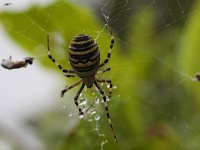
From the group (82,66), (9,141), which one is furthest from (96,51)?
(9,141)

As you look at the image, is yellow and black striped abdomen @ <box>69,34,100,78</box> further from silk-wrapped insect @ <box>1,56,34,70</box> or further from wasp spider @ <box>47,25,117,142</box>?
silk-wrapped insect @ <box>1,56,34,70</box>

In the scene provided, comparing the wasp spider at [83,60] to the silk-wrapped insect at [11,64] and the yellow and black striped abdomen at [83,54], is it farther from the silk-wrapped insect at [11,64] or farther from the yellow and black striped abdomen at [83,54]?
the silk-wrapped insect at [11,64]

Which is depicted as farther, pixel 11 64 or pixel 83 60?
pixel 83 60

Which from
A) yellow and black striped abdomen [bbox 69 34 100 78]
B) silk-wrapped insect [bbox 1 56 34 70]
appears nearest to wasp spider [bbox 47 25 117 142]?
yellow and black striped abdomen [bbox 69 34 100 78]

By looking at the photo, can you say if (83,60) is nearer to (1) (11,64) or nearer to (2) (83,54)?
(2) (83,54)

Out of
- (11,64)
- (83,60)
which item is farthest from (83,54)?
(11,64)

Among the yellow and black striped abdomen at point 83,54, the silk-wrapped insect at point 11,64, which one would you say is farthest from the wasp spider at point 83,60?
the silk-wrapped insect at point 11,64

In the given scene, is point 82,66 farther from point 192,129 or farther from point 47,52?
point 192,129

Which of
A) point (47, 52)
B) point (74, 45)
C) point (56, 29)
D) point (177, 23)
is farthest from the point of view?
point (177, 23)
